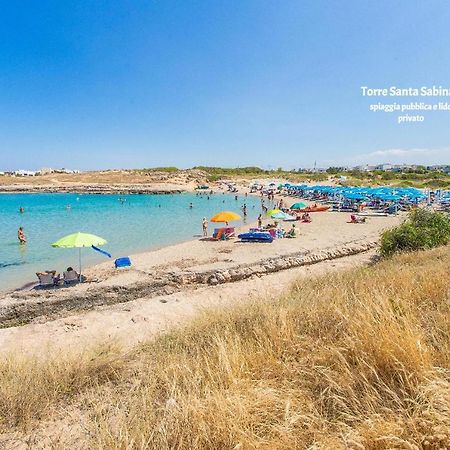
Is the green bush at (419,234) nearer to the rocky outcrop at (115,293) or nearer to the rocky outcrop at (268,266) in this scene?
the rocky outcrop at (268,266)

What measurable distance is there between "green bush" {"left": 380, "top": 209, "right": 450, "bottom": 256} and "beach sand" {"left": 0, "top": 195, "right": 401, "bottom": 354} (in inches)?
66.1

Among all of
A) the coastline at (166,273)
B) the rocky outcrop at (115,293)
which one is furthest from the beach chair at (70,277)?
the rocky outcrop at (115,293)

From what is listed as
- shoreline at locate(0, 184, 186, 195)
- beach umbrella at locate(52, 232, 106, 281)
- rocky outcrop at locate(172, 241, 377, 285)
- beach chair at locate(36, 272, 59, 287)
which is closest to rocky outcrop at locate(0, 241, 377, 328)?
rocky outcrop at locate(172, 241, 377, 285)

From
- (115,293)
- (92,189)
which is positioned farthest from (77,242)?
(92,189)

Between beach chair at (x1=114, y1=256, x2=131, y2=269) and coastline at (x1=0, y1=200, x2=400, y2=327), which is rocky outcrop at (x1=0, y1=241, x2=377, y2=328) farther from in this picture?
beach chair at (x1=114, y1=256, x2=131, y2=269)

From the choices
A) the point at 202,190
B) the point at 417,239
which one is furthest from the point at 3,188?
the point at 417,239

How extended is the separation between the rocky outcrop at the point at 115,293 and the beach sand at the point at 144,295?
35 mm

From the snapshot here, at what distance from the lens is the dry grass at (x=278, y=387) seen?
6.52ft

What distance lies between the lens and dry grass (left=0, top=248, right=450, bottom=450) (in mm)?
1988

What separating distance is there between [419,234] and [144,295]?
35.5 feet

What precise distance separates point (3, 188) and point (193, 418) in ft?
352

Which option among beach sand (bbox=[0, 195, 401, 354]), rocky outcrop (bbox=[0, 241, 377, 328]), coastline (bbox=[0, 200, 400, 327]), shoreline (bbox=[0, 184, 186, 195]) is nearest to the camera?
beach sand (bbox=[0, 195, 401, 354])

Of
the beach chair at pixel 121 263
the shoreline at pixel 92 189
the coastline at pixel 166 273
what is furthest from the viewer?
the shoreline at pixel 92 189

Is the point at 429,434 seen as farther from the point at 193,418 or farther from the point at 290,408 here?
the point at 193,418
